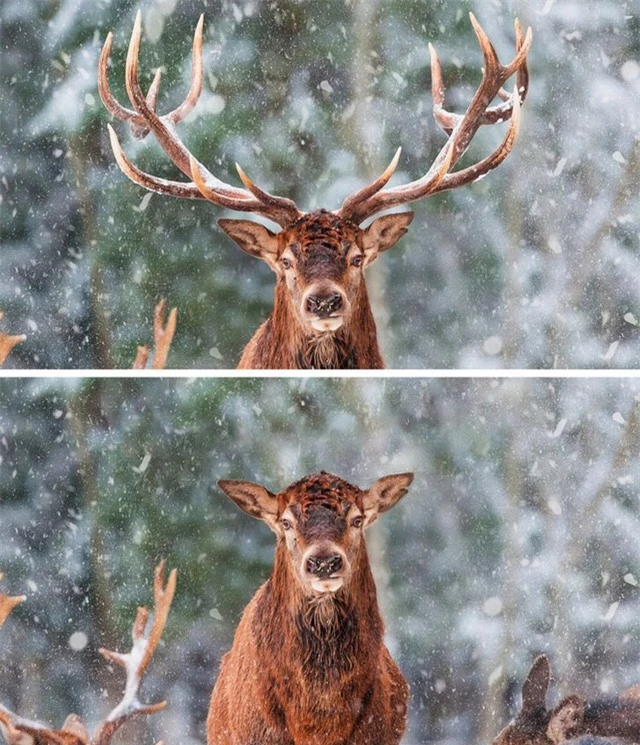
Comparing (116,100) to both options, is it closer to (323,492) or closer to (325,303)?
(325,303)

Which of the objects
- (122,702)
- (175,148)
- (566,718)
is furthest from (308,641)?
(175,148)

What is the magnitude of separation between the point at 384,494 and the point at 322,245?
64 cm

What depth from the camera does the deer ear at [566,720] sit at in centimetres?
341

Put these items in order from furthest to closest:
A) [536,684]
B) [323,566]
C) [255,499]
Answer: [536,684] < [255,499] < [323,566]

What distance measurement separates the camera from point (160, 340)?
130 inches

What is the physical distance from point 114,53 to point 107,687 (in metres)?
1.55

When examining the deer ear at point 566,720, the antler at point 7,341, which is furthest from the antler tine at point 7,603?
the deer ear at point 566,720

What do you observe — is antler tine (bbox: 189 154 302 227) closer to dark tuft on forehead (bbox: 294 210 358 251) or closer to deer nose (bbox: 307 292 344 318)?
dark tuft on forehead (bbox: 294 210 358 251)

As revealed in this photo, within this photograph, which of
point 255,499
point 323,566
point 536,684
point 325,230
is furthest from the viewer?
point 536,684

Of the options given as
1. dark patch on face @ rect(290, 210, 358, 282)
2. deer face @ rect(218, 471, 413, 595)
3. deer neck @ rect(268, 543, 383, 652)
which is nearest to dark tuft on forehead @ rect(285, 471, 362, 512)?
deer face @ rect(218, 471, 413, 595)

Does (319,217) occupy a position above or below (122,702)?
above

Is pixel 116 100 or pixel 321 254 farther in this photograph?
pixel 116 100

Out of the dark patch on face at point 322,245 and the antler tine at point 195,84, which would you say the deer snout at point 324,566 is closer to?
the dark patch on face at point 322,245

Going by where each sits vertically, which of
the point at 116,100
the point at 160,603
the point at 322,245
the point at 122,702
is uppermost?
the point at 116,100
